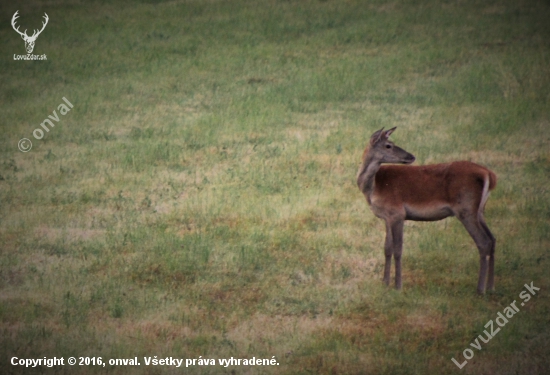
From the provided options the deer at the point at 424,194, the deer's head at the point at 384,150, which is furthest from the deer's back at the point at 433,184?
the deer's head at the point at 384,150

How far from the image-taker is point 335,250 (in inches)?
461

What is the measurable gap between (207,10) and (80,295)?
16650 mm

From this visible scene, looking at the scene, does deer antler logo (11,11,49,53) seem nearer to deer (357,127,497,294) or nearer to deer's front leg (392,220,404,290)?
deer (357,127,497,294)

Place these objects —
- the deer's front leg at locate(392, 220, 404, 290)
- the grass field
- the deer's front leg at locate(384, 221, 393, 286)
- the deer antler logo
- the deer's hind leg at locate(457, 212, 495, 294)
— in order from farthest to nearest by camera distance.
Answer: the deer antler logo, the deer's front leg at locate(384, 221, 393, 286), the deer's front leg at locate(392, 220, 404, 290), the deer's hind leg at locate(457, 212, 495, 294), the grass field

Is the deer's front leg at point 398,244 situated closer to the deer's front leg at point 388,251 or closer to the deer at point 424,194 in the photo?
the deer at point 424,194

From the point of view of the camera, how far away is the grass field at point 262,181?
9.38 m

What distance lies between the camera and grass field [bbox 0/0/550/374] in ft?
30.8

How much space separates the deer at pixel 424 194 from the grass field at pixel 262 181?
60 cm

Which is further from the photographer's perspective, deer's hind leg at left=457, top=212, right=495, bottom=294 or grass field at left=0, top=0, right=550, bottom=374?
deer's hind leg at left=457, top=212, right=495, bottom=294

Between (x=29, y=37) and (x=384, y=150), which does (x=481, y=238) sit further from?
(x=29, y=37)

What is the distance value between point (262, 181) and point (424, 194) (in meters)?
5.09

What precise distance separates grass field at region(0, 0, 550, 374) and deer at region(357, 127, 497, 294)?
60 cm

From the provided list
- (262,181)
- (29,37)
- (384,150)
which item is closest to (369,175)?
(384,150)

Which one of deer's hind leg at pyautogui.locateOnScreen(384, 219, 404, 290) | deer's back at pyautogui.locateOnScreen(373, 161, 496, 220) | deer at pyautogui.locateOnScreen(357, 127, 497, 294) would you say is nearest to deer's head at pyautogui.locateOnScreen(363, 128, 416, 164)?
deer at pyautogui.locateOnScreen(357, 127, 497, 294)
